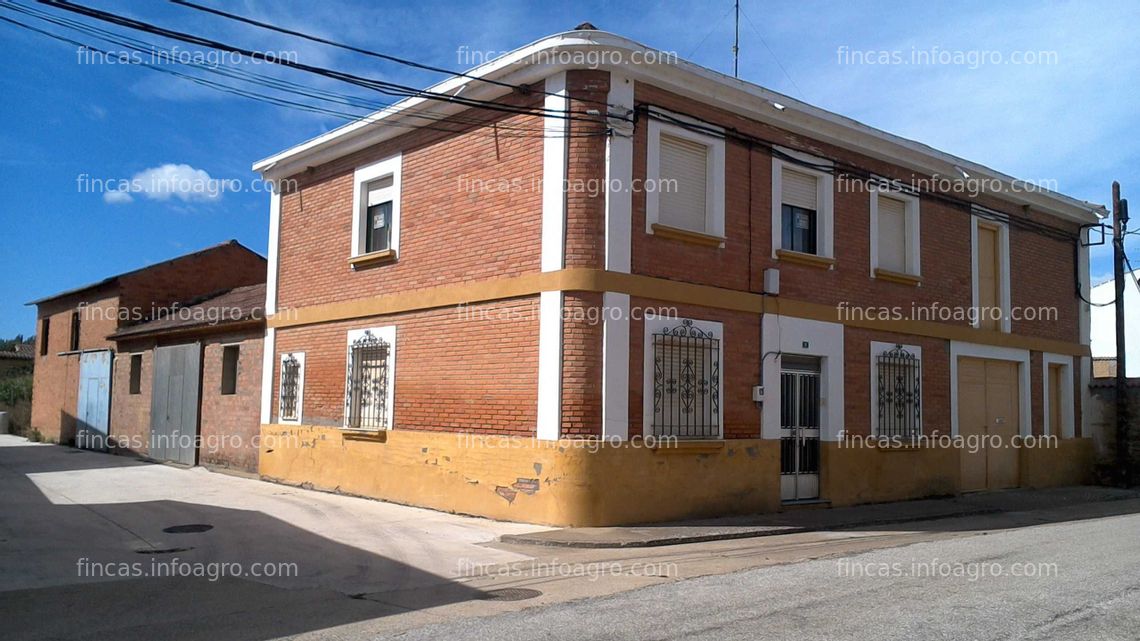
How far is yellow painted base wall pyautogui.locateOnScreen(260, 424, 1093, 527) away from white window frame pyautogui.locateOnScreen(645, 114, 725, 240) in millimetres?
2987

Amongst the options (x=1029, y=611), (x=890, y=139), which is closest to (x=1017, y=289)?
(x=890, y=139)

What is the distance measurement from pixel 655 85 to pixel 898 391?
22.4ft

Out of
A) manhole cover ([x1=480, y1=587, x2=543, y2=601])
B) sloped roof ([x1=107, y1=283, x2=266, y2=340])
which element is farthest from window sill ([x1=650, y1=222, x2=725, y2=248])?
sloped roof ([x1=107, y1=283, x2=266, y2=340])

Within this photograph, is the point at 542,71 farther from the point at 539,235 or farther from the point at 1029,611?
the point at 1029,611

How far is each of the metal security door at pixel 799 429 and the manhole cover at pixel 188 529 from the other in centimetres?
784

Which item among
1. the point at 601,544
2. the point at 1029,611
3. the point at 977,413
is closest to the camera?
the point at 1029,611

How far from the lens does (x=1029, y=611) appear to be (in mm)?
6566

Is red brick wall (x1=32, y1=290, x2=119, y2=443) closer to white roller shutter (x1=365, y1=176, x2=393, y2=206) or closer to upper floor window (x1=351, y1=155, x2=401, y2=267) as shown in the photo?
upper floor window (x1=351, y1=155, x2=401, y2=267)

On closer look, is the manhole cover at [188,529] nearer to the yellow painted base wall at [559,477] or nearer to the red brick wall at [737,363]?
the yellow painted base wall at [559,477]

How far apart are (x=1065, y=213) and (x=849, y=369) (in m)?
7.96

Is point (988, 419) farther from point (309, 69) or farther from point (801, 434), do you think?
point (309, 69)

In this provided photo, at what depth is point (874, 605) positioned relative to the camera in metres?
6.75

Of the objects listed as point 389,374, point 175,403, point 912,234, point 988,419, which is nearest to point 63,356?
point 175,403

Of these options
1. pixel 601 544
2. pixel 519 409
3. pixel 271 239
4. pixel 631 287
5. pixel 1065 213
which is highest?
pixel 1065 213
